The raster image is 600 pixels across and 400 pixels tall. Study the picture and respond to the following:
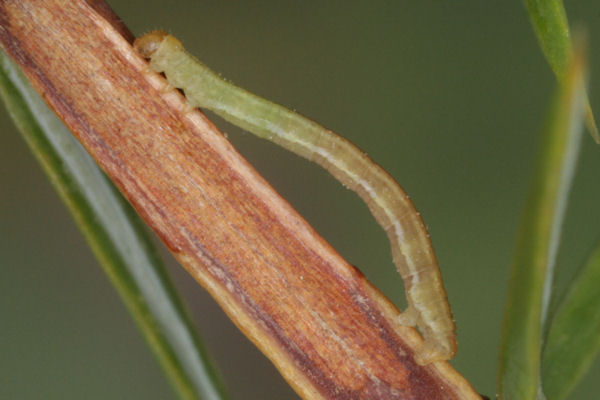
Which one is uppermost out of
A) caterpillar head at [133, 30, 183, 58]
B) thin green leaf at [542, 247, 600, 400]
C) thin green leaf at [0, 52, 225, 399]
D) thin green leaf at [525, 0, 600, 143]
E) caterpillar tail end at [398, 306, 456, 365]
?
caterpillar head at [133, 30, 183, 58]

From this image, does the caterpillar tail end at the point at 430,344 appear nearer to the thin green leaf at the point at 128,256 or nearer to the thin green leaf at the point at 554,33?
the thin green leaf at the point at 128,256

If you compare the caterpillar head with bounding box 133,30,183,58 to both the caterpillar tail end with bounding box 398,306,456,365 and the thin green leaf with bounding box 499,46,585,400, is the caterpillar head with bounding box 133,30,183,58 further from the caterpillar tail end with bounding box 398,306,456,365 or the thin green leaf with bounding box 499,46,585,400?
the thin green leaf with bounding box 499,46,585,400

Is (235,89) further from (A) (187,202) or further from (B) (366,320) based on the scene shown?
(B) (366,320)

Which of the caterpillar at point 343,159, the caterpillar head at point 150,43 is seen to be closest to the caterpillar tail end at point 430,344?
the caterpillar at point 343,159

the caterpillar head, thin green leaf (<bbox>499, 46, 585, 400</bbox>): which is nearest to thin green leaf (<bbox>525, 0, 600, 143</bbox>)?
thin green leaf (<bbox>499, 46, 585, 400</bbox>)

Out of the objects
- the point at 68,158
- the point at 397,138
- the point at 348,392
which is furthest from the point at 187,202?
the point at 397,138

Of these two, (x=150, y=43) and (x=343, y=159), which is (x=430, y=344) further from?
(x=150, y=43)

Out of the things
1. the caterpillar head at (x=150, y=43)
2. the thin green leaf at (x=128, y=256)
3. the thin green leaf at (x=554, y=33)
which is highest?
the caterpillar head at (x=150, y=43)
